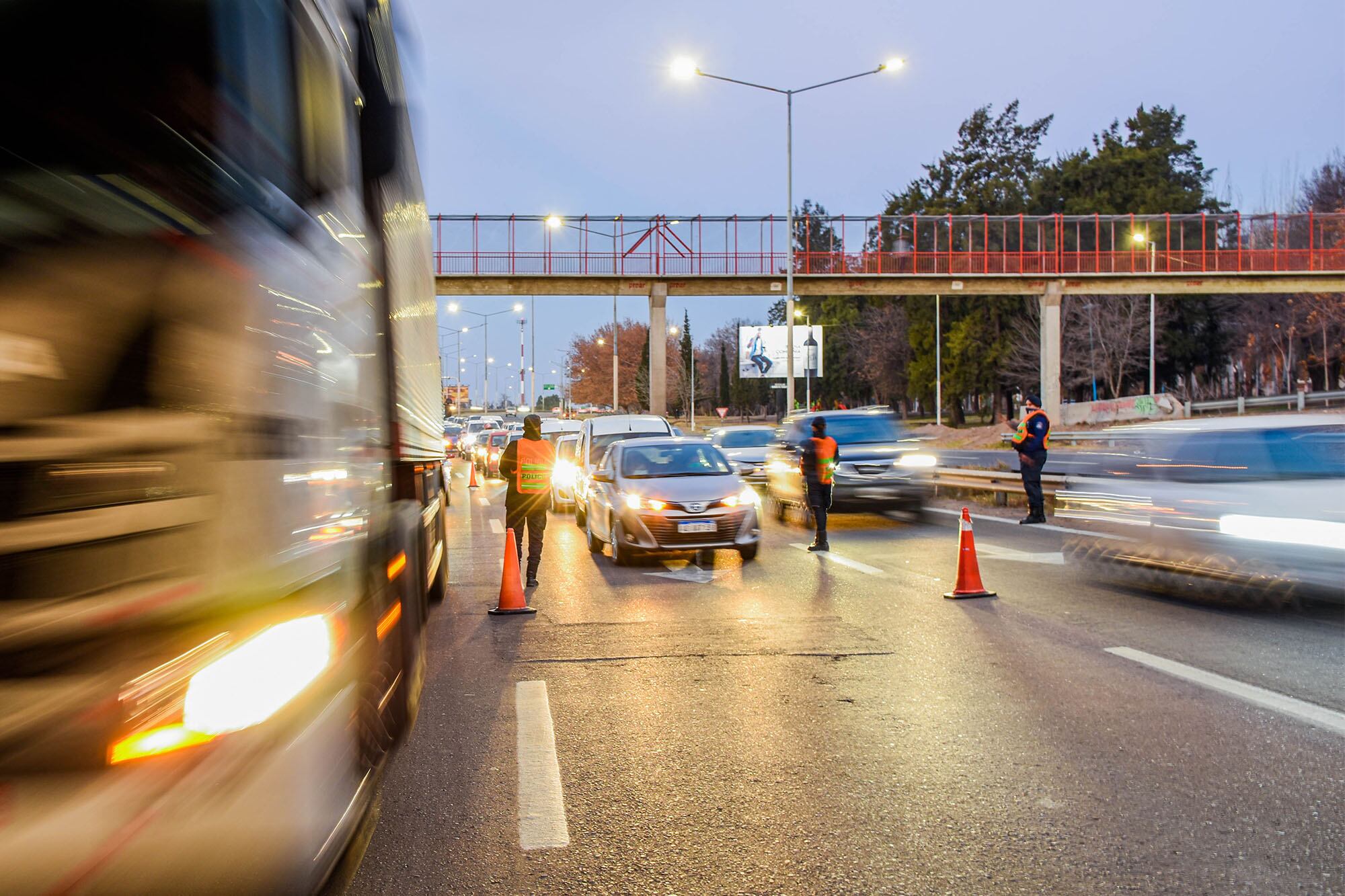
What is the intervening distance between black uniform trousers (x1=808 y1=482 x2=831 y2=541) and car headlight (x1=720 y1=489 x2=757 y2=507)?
1.11 m

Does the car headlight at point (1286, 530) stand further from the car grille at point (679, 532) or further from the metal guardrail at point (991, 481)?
the metal guardrail at point (991, 481)

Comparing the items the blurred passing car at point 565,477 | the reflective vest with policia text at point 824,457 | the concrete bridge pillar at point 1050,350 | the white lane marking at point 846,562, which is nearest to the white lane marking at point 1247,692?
the white lane marking at point 846,562

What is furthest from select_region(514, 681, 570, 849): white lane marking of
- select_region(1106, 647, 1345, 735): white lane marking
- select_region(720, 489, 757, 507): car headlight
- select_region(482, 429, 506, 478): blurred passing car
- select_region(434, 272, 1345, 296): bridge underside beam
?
select_region(434, 272, 1345, 296): bridge underside beam

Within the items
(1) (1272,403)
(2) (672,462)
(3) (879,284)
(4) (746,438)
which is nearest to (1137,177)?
(1) (1272,403)

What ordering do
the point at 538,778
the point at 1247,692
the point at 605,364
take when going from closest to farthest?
1. the point at 538,778
2. the point at 1247,692
3. the point at 605,364

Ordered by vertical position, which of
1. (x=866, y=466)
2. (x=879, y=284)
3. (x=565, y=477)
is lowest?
(x=565, y=477)

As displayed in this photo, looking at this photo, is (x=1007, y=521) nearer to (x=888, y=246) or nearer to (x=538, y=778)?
(x=538, y=778)

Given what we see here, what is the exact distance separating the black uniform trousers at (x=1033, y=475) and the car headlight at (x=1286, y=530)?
26.2 ft

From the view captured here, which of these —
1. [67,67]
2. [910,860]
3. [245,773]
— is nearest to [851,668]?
[910,860]

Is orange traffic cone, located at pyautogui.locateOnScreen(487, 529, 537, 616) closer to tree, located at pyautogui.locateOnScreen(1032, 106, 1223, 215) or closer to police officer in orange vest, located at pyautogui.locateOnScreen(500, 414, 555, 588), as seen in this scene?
police officer in orange vest, located at pyautogui.locateOnScreen(500, 414, 555, 588)

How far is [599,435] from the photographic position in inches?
778

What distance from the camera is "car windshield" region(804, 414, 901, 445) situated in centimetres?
1875

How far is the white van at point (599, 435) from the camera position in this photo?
60.3ft

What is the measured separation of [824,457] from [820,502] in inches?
22.7
